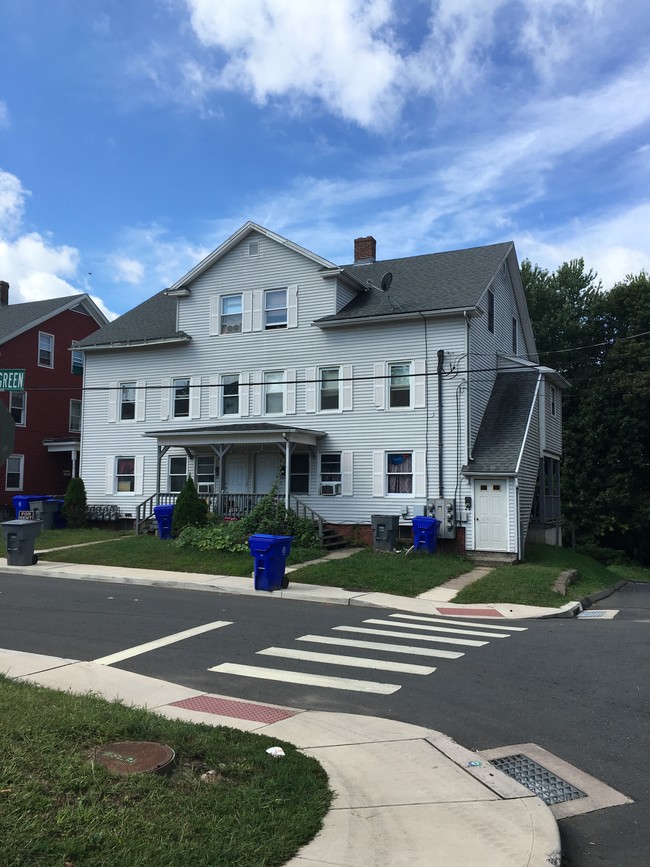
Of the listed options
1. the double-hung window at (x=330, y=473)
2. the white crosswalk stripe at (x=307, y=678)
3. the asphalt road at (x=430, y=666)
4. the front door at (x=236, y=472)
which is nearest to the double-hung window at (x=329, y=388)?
the double-hung window at (x=330, y=473)

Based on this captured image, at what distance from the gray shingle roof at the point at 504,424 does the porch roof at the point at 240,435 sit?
5.12 metres

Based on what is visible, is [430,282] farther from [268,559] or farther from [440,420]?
[268,559]

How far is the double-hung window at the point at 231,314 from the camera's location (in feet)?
82.9

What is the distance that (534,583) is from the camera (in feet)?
52.5

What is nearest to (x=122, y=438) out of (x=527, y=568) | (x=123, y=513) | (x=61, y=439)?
(x=123, y=513)

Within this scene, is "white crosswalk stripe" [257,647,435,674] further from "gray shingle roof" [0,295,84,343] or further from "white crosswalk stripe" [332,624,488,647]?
"gray shingle roof" [0,295,84,343]

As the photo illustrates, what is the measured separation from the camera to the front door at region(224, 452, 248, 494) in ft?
81.8

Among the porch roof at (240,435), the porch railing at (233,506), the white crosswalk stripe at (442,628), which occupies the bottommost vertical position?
the white crosswalk stripe at (442,628)

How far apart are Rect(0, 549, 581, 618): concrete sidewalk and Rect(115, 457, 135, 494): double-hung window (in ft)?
27.5

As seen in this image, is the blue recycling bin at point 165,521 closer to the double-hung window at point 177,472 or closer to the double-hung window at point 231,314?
the double-hung window at point 177,472

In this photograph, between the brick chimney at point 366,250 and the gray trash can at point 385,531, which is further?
the brick chimney at point 366,250

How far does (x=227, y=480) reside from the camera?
82.5 feet

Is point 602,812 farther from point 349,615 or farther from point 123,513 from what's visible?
point 123,513

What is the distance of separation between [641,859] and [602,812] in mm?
615
